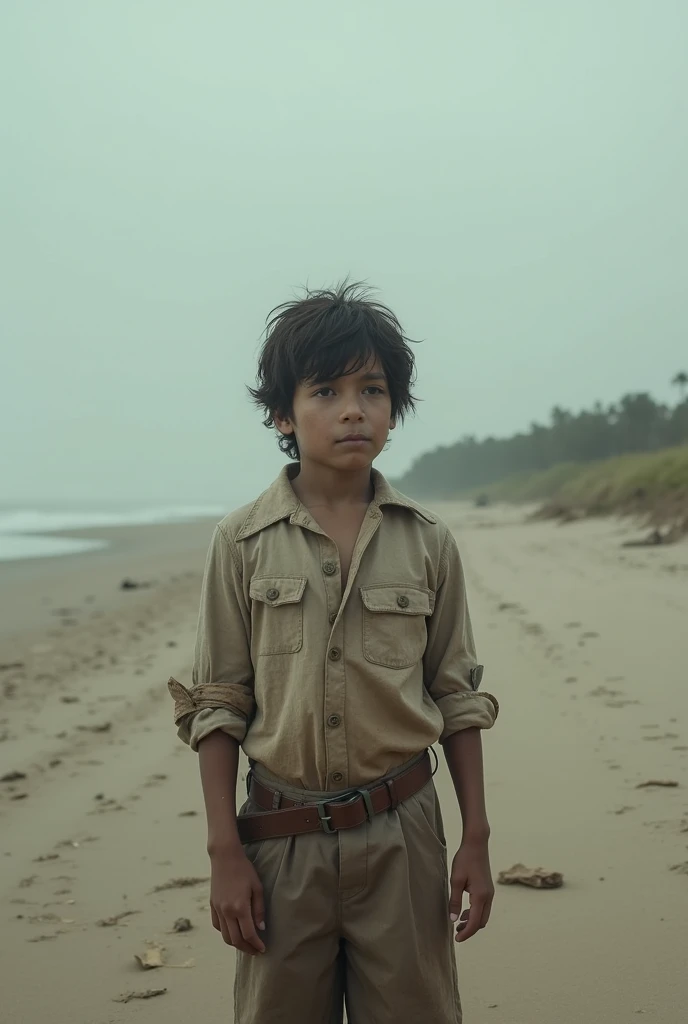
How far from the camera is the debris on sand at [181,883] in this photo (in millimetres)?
3376

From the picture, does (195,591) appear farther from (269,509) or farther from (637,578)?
(269,509)

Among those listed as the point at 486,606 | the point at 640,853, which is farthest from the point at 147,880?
the point at 486,606

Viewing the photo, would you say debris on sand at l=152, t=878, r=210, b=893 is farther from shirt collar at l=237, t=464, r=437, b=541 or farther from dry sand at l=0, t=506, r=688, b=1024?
shirt collar at l=237, t=464, r=437, b=541

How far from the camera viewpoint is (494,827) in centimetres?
370

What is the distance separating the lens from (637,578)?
32.7 ft

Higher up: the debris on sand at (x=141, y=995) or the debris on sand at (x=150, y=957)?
the debris on sand at (x=150, y=957)

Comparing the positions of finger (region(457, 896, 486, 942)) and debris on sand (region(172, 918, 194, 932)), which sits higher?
finger (region(457, 896, 486, 942))

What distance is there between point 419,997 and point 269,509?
948mm

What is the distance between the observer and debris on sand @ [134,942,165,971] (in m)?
2.80

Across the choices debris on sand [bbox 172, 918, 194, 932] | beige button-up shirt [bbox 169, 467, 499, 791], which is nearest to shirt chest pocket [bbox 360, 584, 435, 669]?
beige button-up shirt [bbox 169, 467, 499, 791]

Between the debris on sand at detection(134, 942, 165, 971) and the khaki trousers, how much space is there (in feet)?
3.47

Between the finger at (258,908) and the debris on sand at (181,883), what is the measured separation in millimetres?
1709

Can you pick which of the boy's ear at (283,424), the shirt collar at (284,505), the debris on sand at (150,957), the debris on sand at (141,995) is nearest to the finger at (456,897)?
the shirt collar at (284,505)

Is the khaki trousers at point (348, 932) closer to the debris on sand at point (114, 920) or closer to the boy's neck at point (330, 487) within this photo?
the boy's neck at point (330, 487)
